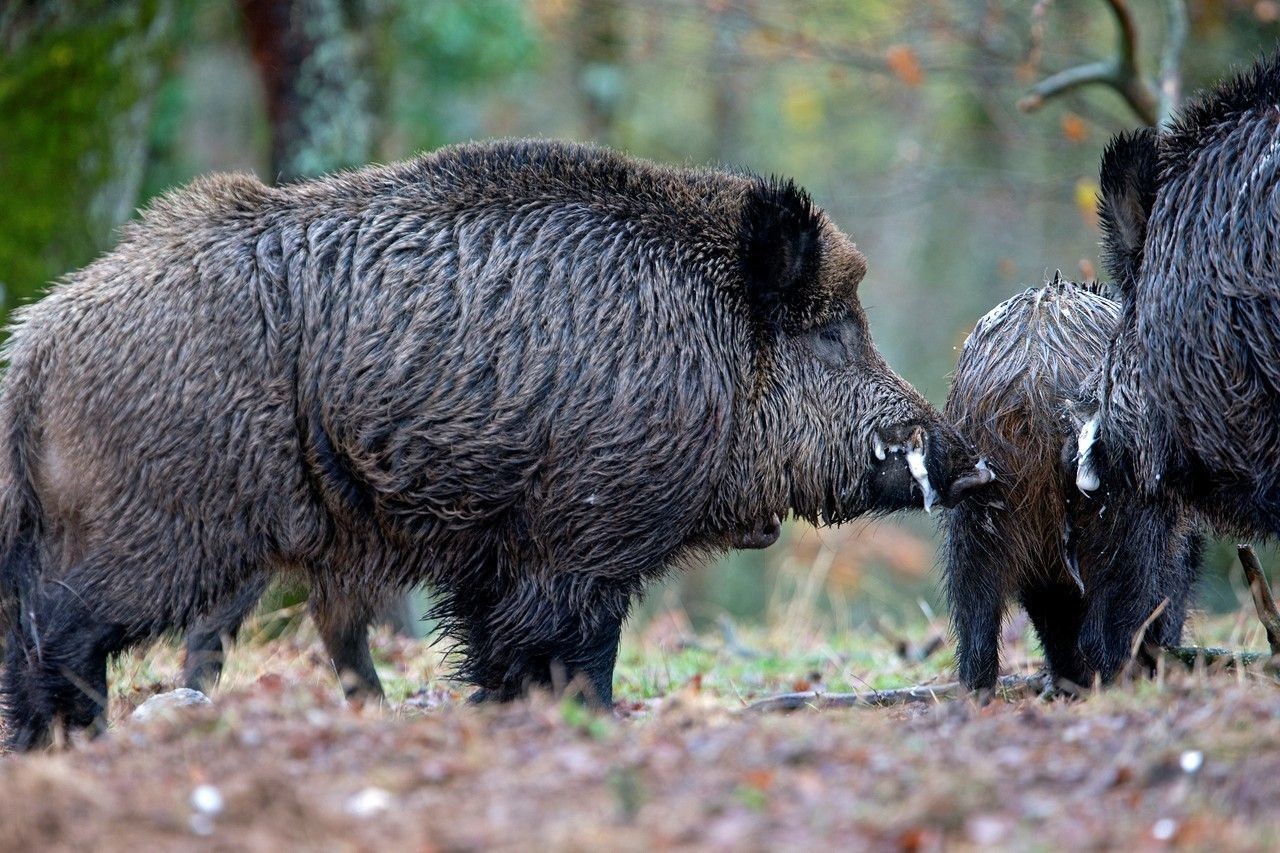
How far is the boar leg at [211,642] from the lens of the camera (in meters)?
6.72

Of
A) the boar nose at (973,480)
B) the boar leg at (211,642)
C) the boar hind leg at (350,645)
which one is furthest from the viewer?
the boar hind leg at (350,645)

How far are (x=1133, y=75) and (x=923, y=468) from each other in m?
4.56

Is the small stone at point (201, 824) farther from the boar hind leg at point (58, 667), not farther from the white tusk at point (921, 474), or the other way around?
the white tusk at point (921, 474)

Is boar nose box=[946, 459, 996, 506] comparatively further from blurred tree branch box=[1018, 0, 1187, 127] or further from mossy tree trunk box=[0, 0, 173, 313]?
mossy tree trunk box=[0, 0, 173, 313]

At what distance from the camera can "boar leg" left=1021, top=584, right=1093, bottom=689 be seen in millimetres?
6469

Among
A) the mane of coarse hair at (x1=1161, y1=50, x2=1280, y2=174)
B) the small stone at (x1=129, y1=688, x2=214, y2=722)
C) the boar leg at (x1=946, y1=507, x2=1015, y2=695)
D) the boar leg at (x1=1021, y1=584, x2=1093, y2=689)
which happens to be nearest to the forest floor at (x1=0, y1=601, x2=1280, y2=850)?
the small stone at (x1=129, y1=688, x2=214, y2=722)

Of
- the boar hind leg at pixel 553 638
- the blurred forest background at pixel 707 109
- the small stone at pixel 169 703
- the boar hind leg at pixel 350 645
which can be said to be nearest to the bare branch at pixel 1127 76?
the blurred forest background at pixel 707 109

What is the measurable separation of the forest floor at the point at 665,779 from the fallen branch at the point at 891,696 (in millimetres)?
1416

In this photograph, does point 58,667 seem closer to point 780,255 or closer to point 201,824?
point 201,824

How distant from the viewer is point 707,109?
79.0ft

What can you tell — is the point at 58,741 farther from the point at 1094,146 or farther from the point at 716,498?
the point at 1094,146

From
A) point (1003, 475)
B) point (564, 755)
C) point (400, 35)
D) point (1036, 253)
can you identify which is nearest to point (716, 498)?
point (1003, 475)

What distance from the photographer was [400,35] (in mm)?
14703

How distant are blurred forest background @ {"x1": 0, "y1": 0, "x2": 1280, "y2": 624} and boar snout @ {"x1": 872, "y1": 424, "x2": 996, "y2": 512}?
2.56 ft
